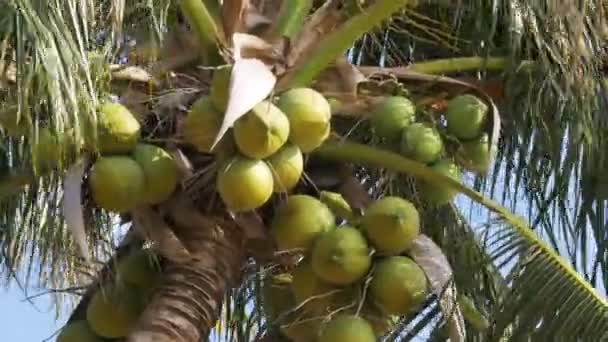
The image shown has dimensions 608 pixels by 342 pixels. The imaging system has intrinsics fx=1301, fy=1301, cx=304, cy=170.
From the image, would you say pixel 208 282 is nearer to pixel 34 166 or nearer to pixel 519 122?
pixel 34 166

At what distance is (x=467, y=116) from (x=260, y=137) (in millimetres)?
784

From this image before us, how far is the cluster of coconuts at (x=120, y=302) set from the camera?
3859mm

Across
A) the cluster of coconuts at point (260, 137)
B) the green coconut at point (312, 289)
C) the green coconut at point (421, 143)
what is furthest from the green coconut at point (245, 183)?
the green coconut at point (421, 143)

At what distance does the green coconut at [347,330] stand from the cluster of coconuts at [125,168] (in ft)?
1.99

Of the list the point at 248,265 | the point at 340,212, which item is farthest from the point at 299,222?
the point at 248,265

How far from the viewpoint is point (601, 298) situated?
3.99 metres

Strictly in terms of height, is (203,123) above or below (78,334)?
above

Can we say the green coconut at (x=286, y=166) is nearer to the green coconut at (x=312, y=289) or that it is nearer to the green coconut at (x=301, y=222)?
the green coconut at (x=301, y=222)

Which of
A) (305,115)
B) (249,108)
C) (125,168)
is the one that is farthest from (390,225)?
(125,168)

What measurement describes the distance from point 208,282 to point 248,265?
0.91 ft

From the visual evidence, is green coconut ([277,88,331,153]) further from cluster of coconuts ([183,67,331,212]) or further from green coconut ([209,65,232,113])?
green coconut ([209,65,232,113])

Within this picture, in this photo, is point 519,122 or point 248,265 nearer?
point 248,265

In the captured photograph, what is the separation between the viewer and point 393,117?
389 cm

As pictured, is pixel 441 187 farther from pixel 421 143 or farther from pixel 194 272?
pixel 194 272
